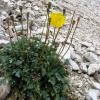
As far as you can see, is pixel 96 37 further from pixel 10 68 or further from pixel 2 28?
pixel 10 68

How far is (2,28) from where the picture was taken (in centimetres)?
409

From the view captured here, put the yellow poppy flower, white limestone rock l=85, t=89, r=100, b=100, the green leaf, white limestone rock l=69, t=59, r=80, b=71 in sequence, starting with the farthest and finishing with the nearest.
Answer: white limestone rock l=69, t=59, r=80, b=71 → white limestone rock l=85, t=89, r=100, b=100 → the green leaf → the yellow poppy flower

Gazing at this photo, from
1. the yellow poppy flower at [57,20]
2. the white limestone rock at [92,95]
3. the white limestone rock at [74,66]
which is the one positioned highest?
the yellow poppy flower at [57,20]

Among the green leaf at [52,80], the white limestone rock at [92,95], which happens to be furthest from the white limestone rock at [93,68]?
the green leaf at [52,80]

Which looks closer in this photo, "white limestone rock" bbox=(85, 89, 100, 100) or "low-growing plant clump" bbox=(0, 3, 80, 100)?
"low-growing plant clump" bbox=(0, 3, 80, 100)

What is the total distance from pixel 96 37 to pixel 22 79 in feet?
7.34

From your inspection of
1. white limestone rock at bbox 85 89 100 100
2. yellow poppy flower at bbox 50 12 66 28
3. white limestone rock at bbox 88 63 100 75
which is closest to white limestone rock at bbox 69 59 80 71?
white limestone rock at bbox 88 63 100 75

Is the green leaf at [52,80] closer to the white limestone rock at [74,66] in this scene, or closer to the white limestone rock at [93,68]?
the white limestone rock at [74,66]

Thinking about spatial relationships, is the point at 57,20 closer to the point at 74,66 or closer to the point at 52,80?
the point at 52,80

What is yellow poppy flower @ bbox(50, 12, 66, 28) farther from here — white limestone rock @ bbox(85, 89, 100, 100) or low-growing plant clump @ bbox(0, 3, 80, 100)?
white limestone rock @ bbox(85, 89, 100, 100)

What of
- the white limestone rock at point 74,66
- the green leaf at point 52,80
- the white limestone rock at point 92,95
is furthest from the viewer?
the white limestone rock at point 74,66

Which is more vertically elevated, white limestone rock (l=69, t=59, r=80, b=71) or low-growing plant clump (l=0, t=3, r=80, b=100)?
low-growing plant clump (l=0, t=3, r=80, b=100)

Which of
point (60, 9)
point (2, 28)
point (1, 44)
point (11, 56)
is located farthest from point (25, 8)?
point (11, 56)

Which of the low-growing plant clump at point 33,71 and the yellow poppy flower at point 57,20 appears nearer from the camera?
the yellow poppy flower at point 57,20
